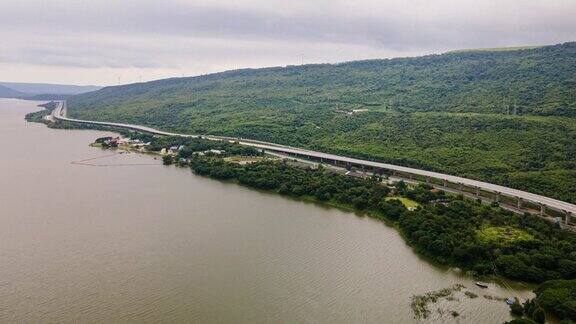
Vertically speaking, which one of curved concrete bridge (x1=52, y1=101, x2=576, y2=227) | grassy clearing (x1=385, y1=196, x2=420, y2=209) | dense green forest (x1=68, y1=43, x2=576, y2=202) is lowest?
grassy clearing (x1=385, y1=196, x2=420, y2=209)

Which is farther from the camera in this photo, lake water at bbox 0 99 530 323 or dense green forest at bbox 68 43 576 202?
dense green forest at bbox 68 43 576 202

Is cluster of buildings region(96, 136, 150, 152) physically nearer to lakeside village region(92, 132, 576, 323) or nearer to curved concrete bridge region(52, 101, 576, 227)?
curved concrete bridge region(52, 101, 576, 227)

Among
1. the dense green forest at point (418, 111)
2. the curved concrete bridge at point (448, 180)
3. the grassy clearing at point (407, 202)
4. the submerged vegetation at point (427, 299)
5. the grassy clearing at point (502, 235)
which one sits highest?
the dense green forest at point (418, 111)

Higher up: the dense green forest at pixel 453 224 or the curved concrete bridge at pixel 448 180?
the curved concrete bridge at pixel 448 180

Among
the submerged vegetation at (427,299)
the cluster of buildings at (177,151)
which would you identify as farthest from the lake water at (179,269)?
the cluster of buildings at (177,151)

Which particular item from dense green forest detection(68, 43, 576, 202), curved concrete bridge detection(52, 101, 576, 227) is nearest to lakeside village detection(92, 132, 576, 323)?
curved concrete bridge detection(52, 101, 576, 227)

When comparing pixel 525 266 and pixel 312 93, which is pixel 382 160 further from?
pixel 312 93

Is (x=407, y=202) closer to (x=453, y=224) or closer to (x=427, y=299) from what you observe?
(x=453, y=224)

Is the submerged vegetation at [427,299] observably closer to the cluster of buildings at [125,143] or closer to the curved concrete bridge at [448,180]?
→ the curved concrete bridge at [448,180]

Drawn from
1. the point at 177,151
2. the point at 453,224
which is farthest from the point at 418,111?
the point at 453,224
